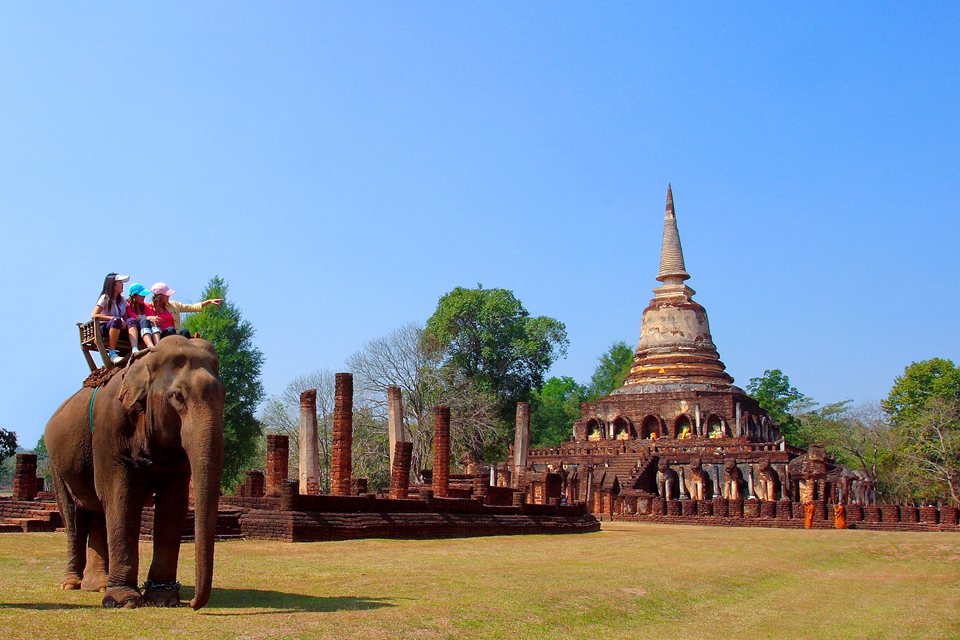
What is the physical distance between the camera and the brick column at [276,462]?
20656 mm

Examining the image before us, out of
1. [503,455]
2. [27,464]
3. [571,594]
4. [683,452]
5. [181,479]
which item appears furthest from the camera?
[503,455]

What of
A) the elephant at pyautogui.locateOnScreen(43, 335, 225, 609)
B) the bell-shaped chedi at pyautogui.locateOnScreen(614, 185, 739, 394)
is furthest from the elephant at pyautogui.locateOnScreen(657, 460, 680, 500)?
the elephant at pyautogui.locateOnScreen(43, 335, 225, 609)

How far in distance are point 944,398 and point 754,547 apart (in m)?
32.7

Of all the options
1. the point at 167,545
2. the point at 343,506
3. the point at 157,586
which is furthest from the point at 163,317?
the point at 343,506

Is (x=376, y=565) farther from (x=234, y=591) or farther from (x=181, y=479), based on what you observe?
(x=181, y=479)

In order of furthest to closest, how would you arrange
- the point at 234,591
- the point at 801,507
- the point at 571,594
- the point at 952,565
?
1. the point at 801,507
2. the point at 952,565
3. the point at 571,594
4. the point at 234,591

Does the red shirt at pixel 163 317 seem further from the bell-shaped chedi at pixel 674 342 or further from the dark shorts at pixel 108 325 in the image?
the bell-shaped chedi at pixel 674 342

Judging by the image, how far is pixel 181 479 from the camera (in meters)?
8.58

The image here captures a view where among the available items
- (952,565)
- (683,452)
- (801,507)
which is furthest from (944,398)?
(952,565)

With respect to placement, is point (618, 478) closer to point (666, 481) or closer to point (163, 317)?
point (666, 481)

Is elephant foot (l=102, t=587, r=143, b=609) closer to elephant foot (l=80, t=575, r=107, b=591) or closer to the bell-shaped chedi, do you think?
elephant foot (l=80, t=575, r=107, b=591)

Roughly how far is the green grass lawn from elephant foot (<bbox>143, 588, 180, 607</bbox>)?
20 cm

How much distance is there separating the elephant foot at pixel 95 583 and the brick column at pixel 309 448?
14134 millimetres

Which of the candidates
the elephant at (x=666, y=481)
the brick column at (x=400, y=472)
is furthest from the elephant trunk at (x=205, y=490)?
the elephant at (x=666, y=481)
